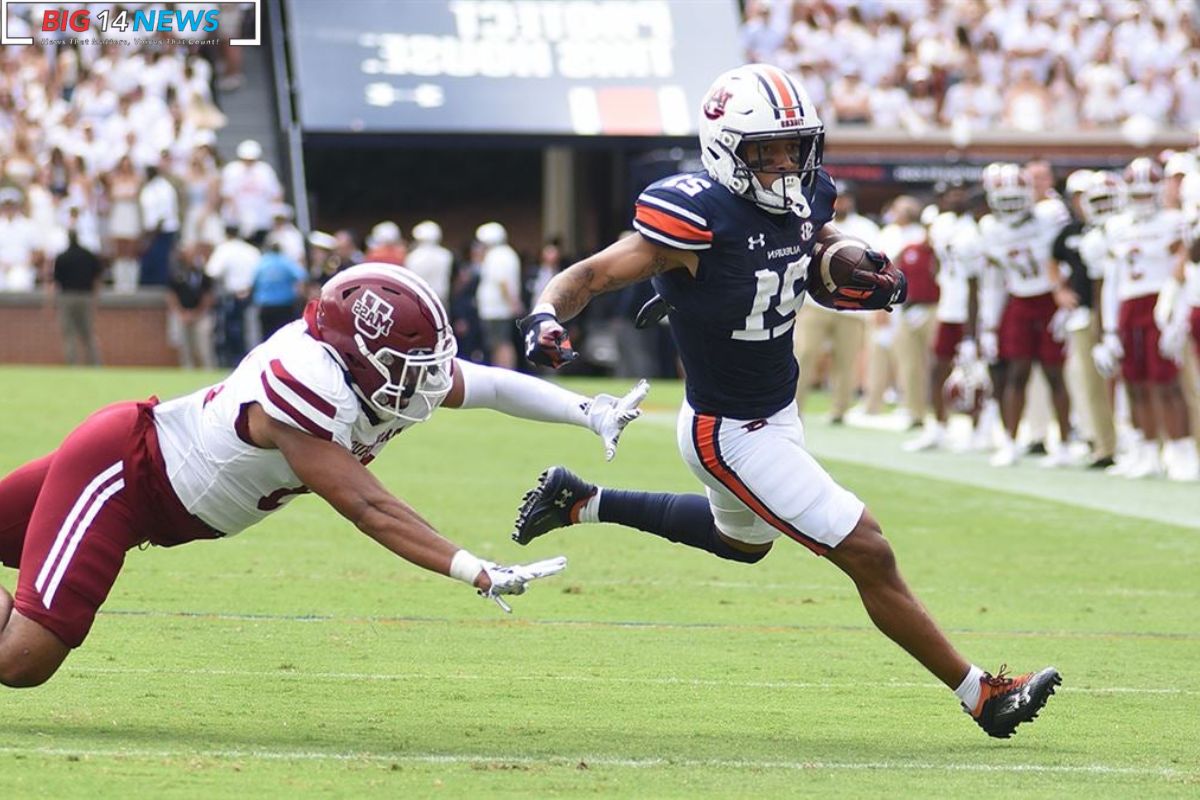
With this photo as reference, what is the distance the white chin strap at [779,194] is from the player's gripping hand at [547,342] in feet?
2.63

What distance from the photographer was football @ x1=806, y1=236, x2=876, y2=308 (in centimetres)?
610

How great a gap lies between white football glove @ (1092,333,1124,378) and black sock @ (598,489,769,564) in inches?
315

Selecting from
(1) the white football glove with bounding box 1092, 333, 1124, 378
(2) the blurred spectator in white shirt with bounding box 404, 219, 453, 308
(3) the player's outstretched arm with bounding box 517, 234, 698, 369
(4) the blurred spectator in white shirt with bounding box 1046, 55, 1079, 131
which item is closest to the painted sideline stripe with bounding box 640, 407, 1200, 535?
(1) the white football glove with bounding box 1092, 333, 1124, 378

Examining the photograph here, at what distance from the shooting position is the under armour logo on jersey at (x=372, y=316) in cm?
545

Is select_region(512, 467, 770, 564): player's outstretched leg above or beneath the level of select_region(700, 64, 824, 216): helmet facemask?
beneath

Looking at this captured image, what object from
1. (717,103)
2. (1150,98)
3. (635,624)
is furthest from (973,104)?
(717,103)

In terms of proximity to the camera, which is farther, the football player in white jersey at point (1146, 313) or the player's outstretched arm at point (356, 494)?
the football player in white jersey at point (1146, 313)

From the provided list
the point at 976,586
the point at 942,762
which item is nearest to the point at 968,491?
the point at 976,586

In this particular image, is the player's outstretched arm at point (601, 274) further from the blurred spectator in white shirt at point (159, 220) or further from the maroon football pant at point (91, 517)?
the blurred spectator in white shirt at point (159, 220)

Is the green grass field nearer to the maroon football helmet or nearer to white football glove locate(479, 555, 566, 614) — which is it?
white football glove locate(479, 555, 566, 614)

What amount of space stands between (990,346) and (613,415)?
9.67m

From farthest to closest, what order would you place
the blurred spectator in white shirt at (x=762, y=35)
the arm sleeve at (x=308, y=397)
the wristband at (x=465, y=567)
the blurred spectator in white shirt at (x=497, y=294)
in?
1. the blurred spectator in white shirt at (x=762, y=35)
2. the blurred spectator in white shirt at (x=497, y=294)
3. the arm sleeve at (x=308, y=397)
4. the wristband at (x=465, y=567)

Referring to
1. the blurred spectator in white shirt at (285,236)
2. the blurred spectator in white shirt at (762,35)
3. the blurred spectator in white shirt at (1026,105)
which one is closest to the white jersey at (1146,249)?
the blurred spectator in white shirt at (285,236)

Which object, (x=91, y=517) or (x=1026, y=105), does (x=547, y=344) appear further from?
(x=1026, y=105)
